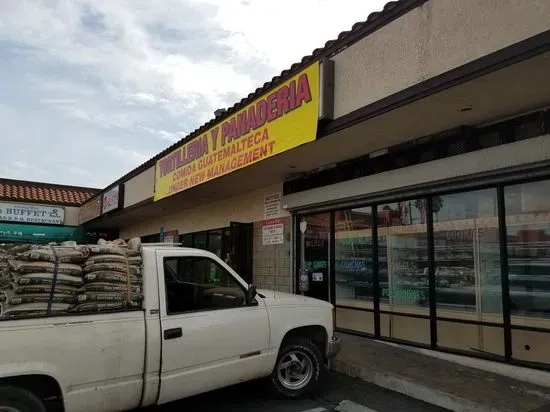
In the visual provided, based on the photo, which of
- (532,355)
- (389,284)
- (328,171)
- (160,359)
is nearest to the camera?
(160,359)

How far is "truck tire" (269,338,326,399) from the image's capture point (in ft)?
19.1

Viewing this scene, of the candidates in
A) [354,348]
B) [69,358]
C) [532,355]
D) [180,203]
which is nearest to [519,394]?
[532,355]

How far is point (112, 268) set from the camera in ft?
16.0

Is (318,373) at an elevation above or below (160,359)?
below

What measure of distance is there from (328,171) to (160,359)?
5924mm

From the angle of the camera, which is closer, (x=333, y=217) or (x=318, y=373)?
(x=318, y=373)

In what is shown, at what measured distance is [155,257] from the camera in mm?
5125

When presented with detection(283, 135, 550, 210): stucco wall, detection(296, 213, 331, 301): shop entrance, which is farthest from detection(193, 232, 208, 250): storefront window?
detection(283, 135, 550, 210): stucco wall

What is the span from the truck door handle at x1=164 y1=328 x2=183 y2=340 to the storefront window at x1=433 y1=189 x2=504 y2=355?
14.8 feet

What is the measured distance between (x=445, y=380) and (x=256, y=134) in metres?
4.70

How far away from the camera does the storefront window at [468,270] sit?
7.07 metres

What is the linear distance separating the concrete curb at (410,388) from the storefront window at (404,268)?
5.42ft

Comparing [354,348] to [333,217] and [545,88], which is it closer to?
[333,217]

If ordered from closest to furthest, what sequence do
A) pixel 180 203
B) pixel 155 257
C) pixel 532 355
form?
pixel 155 257
pixel 532 355
pixel 180 203
